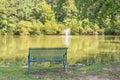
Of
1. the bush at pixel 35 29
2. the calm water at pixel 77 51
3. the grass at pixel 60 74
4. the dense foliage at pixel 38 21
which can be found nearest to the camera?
the grass at pixel 60 74

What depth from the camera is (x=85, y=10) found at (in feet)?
45.2

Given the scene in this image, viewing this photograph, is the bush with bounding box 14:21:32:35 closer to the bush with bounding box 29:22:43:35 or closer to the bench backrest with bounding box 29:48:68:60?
the bush with bounding box 29:22:43:35

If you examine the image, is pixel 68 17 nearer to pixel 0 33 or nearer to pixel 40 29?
pixel 40 29

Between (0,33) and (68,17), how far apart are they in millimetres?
19539

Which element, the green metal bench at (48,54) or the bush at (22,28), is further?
the bush at (22,28)

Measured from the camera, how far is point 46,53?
9102mm

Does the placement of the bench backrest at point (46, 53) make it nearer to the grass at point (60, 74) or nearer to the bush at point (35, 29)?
the grass at point (60, 74)

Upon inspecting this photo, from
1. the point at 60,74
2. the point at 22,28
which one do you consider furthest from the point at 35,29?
the point at 60,74

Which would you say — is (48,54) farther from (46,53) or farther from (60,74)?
(60,74)

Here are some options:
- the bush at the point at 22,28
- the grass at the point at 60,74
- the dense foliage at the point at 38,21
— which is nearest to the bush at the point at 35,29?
the dense foliage at the point at 38,21

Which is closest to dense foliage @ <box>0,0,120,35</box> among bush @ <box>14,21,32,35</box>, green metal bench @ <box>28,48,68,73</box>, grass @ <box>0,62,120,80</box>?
bush @ <box>14,21,32,35</box>


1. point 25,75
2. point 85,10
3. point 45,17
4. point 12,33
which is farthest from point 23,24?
point 25,75

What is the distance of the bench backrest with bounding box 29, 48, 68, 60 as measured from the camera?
29.3 ft

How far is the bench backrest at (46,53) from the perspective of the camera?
8.95 meters
